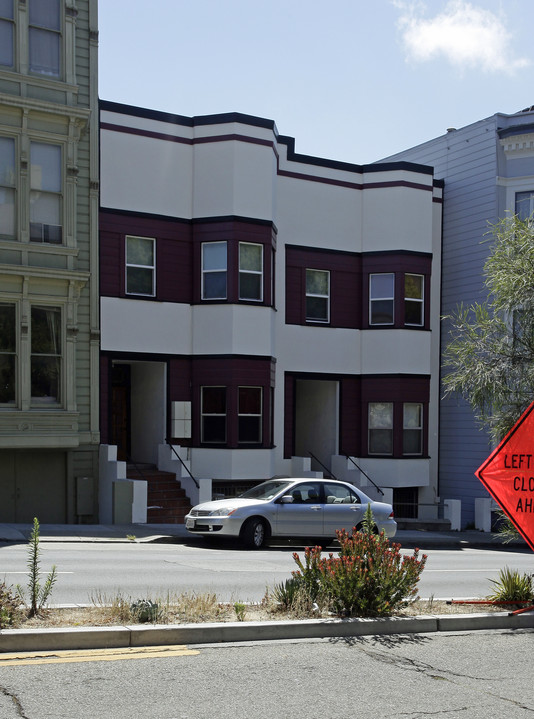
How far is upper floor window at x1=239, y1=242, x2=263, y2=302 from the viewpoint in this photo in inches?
941

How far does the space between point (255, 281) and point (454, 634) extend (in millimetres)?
16024

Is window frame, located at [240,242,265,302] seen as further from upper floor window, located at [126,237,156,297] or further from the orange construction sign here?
Answer: the orange construction sign

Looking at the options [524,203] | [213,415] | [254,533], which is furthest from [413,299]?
[254,533]

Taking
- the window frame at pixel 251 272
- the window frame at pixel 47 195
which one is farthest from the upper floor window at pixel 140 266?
the window frame at pixel 47 195

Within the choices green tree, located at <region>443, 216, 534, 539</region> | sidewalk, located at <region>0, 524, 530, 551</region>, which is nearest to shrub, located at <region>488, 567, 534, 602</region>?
green tree, located at <region>443, 216, 534, 539</region>

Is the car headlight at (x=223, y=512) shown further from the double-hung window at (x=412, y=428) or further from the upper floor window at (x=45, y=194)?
the double-hung window at (x=412, y=428)

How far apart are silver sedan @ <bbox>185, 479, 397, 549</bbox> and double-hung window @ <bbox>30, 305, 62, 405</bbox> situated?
16.9ft

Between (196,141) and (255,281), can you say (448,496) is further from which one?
(196,141)

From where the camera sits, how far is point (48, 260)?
2081 cm

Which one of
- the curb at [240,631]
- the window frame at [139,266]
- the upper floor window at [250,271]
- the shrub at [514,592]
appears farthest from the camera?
the upper floor window at [250,271]

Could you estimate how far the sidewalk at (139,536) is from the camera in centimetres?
1794

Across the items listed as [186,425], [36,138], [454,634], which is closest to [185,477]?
[186,425]

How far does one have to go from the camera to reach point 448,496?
93.3ft

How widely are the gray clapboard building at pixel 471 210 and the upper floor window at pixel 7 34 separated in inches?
554
